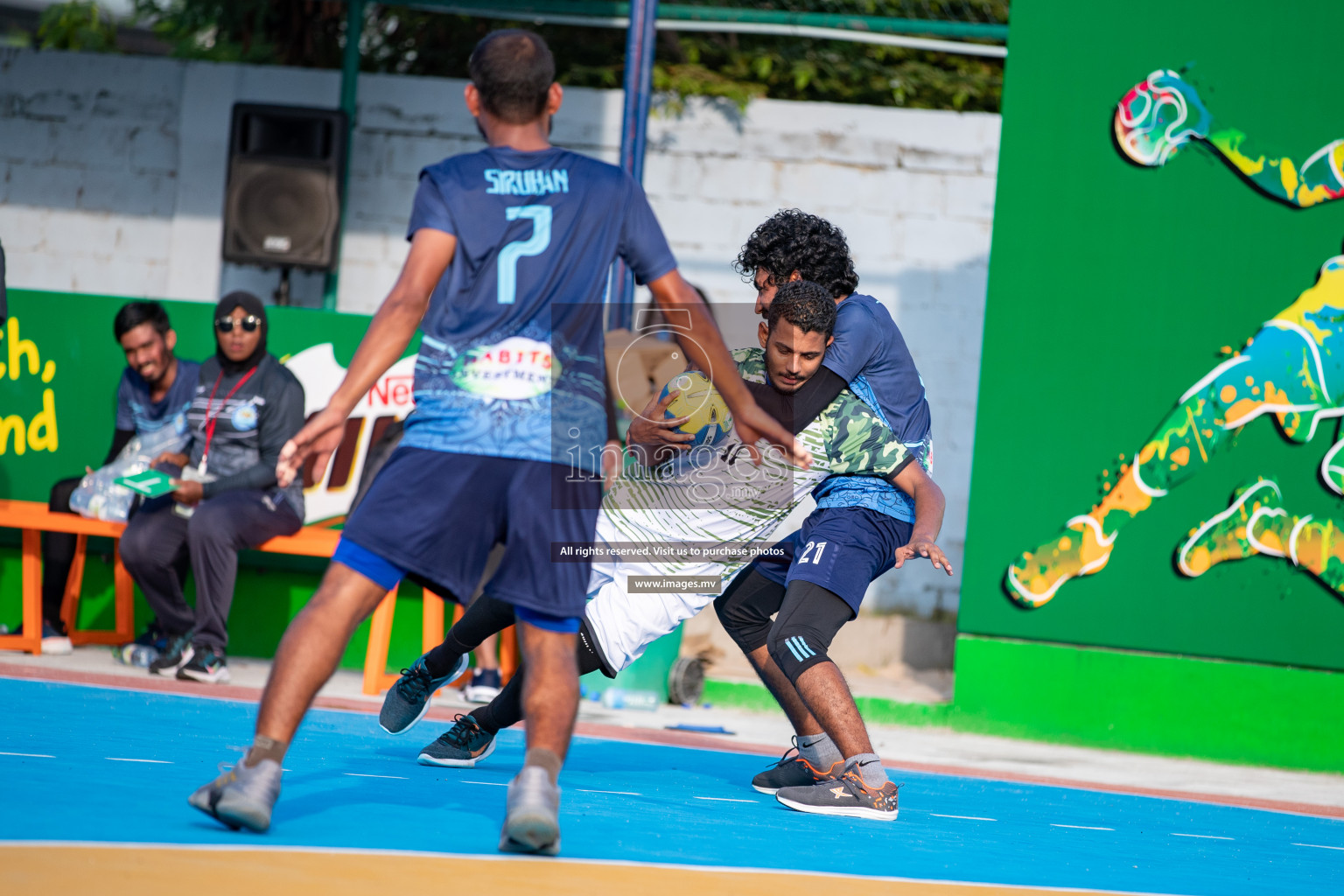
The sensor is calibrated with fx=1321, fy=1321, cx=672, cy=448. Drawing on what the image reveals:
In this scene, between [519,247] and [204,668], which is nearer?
[519,247]

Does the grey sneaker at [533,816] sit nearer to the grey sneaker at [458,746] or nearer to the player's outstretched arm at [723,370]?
the player's outstretched arm at [723,370]

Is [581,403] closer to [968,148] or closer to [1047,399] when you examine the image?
[1047,399]

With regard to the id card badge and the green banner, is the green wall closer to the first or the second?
the green banner

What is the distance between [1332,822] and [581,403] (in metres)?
3.71

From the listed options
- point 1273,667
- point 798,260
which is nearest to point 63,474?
point 798,260

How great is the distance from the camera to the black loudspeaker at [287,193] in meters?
8.94

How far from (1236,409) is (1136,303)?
758 millimetres

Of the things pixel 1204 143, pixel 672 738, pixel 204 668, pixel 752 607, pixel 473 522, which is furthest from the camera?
pixel 1204 143

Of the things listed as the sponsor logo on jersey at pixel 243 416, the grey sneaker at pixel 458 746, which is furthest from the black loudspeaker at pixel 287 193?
the grey sneaker at pixel 458 746

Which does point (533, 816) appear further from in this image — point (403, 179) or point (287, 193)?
point (403, 179)

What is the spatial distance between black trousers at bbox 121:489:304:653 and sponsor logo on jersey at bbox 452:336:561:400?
358 centimetres

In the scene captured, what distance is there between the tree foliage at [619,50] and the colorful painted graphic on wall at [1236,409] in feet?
12.5

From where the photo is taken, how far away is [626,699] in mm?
6707

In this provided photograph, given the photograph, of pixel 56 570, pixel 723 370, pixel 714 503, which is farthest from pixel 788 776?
pixel 56 570
